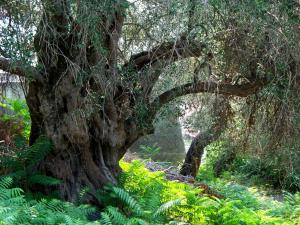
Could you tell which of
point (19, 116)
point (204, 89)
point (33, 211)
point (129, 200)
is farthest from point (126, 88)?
point (19, 116)

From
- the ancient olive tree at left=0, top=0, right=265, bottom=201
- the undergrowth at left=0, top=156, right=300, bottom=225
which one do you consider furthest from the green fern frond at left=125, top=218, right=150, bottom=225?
the ancient olive tree at left=0, top=0, right=265, bottom=201

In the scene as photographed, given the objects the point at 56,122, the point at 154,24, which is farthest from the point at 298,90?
the point at 56,122

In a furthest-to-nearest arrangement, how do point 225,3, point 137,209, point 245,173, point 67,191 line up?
point 245,173 → point 67,191 → point 137,209 → point 225,3

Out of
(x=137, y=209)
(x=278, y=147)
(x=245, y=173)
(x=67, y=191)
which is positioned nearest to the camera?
(x=137, y=209)

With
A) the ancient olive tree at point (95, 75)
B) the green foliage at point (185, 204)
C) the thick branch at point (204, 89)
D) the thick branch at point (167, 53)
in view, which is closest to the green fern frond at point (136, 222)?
the green foliage at point (185, 204)

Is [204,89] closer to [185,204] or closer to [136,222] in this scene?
[185,204]

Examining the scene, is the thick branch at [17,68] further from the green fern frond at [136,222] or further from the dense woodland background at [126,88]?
the green fern frond at [136,222]

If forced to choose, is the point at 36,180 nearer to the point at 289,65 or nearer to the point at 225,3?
the point at 225,3

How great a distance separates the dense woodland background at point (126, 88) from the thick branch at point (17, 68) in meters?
0.03

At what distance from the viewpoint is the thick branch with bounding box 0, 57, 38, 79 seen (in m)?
5.62

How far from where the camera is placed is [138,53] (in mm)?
7105

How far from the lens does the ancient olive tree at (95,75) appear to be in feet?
19.0

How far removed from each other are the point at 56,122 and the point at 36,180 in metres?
0.81

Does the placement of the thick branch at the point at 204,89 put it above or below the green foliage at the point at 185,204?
above
